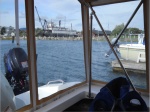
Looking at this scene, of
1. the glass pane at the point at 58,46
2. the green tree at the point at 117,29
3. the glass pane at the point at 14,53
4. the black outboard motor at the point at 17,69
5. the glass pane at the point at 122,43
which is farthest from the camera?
the green tree at the point at 117,29

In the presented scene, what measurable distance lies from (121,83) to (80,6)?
140 cm

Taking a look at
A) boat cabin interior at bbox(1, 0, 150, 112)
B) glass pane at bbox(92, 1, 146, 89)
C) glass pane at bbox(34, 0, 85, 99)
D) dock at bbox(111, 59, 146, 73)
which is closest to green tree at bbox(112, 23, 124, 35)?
glass pane at bbox(92, 1, 146, 89)

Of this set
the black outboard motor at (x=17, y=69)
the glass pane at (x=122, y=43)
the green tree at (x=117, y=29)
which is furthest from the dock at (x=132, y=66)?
the black outboard motor at (x=17, y=69)

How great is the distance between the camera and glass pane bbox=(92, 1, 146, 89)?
2.37 metres

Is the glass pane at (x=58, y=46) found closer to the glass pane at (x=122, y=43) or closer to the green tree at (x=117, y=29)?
the glass pane at (x=122, y=43)

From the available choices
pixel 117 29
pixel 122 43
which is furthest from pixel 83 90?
pixel 117 29

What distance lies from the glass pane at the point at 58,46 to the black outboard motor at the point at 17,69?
203 millimetres

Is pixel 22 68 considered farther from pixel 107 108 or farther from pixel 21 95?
pixel 107 108

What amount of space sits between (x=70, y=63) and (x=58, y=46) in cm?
46

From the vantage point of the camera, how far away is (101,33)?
265cm

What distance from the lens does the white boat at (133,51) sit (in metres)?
2.42

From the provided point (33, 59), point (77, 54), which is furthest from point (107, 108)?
point (77, 54)

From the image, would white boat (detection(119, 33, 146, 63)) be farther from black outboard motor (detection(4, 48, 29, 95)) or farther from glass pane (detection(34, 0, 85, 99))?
black outboard motor (detection(4, 48, 29, 95))

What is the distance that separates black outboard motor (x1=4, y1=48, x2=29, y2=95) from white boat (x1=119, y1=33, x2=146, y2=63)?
1504mm
